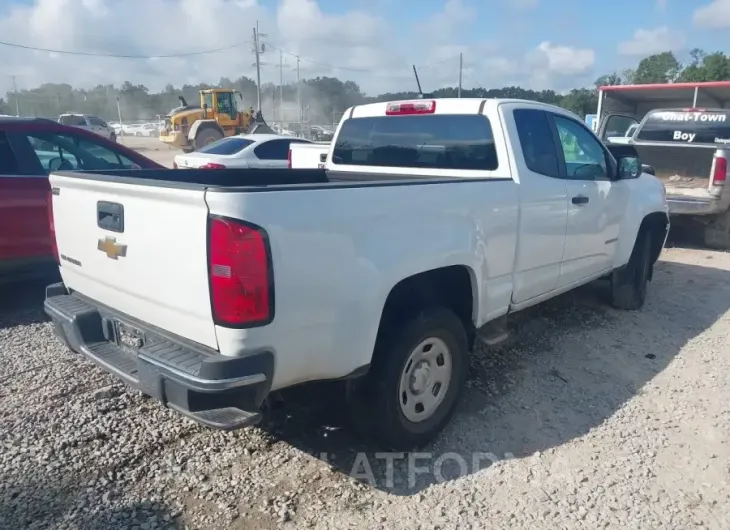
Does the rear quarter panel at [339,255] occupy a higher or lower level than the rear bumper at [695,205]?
higher

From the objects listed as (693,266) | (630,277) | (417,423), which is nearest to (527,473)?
(417,423)

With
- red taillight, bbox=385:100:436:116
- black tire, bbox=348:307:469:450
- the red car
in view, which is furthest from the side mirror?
the red car

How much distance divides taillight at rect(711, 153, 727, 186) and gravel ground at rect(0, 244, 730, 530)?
4.55 m

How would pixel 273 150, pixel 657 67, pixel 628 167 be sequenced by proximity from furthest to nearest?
pixel 657 67
pixel 273 150
pixel 628 167

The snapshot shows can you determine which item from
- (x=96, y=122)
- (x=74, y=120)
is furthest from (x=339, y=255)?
(x=74, y=120)

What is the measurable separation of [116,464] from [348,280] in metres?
1.63

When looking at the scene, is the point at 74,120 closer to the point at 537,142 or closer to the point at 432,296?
the point at 537,142

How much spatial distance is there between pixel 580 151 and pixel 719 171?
4684 mm

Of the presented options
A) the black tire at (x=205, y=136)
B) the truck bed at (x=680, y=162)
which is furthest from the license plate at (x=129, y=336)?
the black tire at (x=205, y=136)

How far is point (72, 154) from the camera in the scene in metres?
5.87

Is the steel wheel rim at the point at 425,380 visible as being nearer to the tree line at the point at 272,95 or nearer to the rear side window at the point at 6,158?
the rear side window at the point at 6,158

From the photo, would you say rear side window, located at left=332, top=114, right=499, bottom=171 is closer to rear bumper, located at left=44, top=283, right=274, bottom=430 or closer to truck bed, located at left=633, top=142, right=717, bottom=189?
rear bumper, located at left=44, top=283, right=274, bottom=430

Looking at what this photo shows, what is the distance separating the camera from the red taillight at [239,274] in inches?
92.7

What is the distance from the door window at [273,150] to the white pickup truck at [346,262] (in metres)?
7.39
